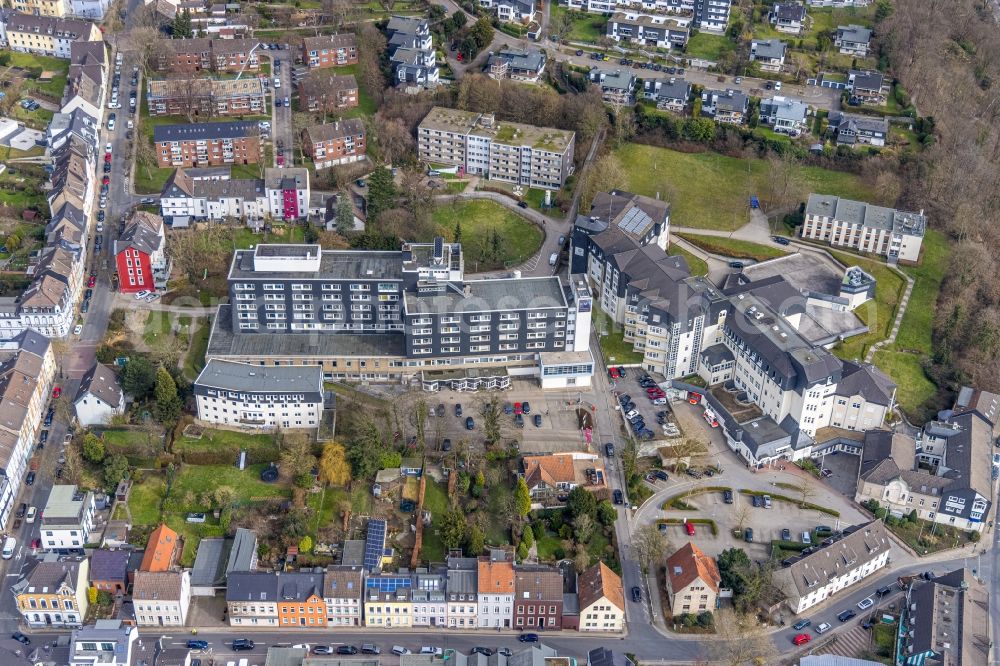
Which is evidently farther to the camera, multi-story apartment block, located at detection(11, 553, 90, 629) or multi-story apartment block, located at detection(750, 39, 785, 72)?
multi-story apartment block, located at detection(750, 39, 785, 72)

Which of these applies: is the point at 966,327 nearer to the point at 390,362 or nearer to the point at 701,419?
the point at 701,419

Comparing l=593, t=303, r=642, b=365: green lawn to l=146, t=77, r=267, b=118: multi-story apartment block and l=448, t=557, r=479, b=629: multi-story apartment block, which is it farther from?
l=146, t=77, r=267, b=118: multi-story apartment block

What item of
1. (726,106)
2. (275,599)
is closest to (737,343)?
(726,106)

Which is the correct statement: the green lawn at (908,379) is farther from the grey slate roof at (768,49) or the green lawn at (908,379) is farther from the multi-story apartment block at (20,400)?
the multi-story apartment block at (20,400)

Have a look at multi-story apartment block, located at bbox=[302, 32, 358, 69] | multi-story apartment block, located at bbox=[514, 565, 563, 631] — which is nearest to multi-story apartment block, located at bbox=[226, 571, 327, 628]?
multi-story apartment block, located at bbox=[514, 565, 563, 631]

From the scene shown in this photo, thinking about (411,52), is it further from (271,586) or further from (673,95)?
(271,586)

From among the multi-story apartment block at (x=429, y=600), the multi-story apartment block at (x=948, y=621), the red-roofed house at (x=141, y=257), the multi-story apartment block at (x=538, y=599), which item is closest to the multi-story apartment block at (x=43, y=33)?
the red-roofed house at (x=141, y=257)
